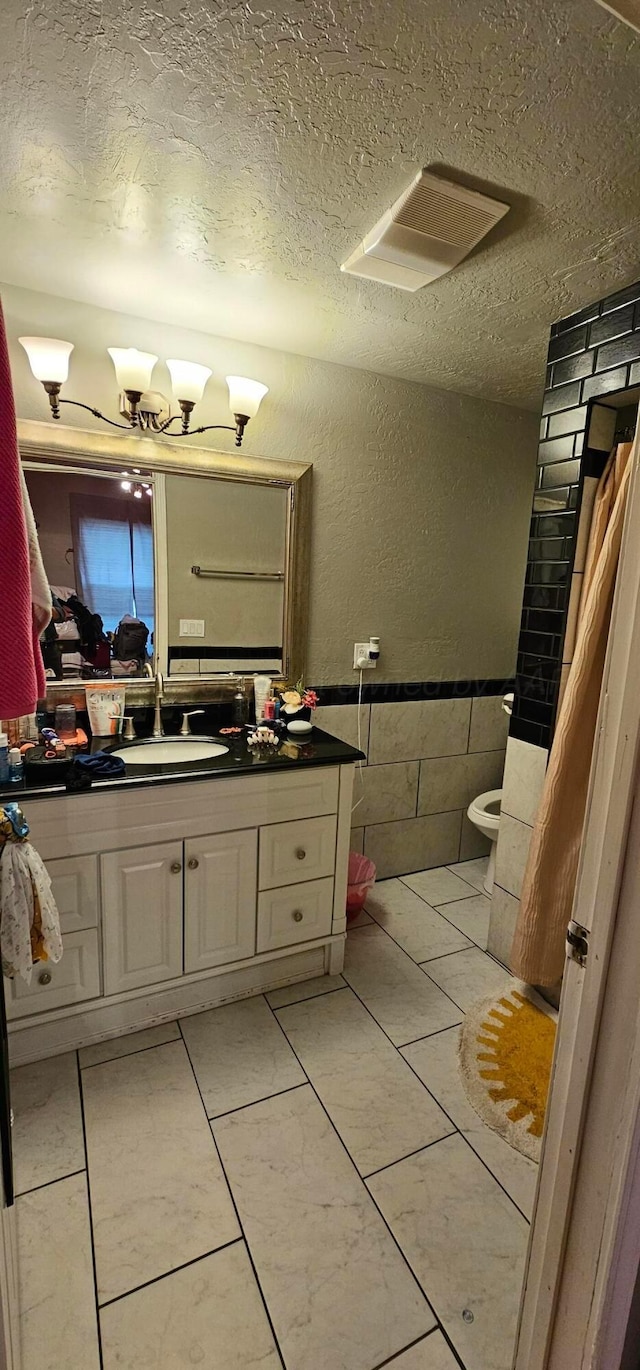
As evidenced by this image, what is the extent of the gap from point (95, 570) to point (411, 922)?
6.20ft

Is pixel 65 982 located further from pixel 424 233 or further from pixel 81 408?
pixel 424 233

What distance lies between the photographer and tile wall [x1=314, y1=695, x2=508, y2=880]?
2.49 m

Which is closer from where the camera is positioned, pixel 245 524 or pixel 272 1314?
pixel 272 1314

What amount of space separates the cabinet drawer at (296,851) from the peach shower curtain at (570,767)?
67 cm

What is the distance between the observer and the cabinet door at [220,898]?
5.48 feet

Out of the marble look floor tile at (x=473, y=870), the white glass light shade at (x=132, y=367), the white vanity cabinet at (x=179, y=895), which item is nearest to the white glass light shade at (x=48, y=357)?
the white glass light shade at (x=132, y=367)

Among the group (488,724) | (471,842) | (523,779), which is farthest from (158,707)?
(471,842)

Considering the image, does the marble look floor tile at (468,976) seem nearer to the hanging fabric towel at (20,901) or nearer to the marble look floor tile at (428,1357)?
the marble look floor tile at (428,1357)

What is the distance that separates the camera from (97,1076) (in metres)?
1.54

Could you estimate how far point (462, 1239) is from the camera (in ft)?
3.90

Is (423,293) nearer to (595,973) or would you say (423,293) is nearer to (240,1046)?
(595,973)

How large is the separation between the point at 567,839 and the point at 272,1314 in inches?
52.0

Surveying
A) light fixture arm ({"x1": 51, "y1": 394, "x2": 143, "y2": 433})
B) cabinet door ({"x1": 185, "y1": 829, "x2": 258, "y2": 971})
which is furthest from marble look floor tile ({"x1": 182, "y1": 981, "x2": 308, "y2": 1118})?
light fixture arm ({"x1": 51, "y1": 394, "x2": 143, "y2": 433})

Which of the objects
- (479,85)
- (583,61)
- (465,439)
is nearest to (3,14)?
(479,85)
